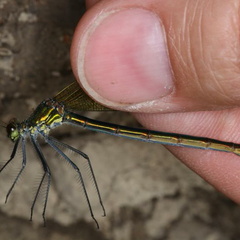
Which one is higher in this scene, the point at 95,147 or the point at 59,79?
the point at 59,79

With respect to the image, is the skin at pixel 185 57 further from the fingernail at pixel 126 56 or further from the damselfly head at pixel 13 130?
the damselfly head at pixel 13 130

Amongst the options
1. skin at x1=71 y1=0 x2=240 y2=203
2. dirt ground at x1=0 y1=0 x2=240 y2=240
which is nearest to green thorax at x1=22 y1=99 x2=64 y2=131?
skin at x1=71 y1=0 x2=240 y2=203

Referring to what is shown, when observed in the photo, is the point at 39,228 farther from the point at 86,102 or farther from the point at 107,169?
the point at 86,102

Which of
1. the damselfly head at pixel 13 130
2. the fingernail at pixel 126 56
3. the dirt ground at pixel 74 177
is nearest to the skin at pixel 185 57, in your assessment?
the fingernail at pixel 126 56

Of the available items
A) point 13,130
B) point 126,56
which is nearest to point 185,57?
point 126,56

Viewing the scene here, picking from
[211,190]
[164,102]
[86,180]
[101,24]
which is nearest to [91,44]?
[101,24]

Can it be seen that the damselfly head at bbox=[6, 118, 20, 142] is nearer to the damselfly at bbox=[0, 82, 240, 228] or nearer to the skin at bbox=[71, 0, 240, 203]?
the damselfly at bbox=[0, 82, 240, 228]
